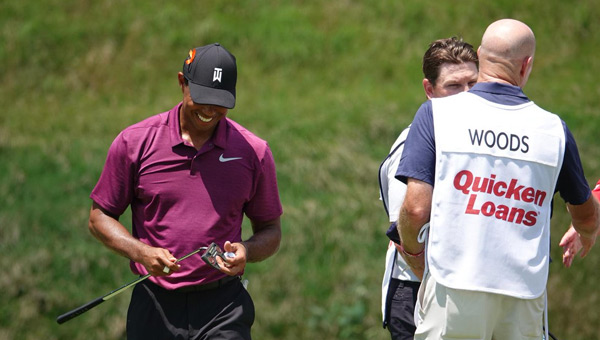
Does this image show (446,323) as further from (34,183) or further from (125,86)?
(125,86)

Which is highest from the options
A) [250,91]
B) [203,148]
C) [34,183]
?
[203,148]

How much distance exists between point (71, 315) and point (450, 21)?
10739 millimetres

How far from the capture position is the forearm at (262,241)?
4400 mm

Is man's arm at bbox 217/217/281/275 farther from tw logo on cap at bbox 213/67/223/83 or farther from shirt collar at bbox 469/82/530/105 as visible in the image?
shirt collar at bbox 469/82/530/105

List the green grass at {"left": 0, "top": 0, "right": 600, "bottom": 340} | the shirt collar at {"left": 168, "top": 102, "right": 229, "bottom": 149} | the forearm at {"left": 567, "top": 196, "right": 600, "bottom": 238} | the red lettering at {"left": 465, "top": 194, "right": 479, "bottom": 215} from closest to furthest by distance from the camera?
the red lettering at {"left": 465, "top": 194, "right": 479, "bottom": 215} < the forearm at {"left": 567, "top": 196, "right": 600, "bottom": 238} < the shirt collar at {"left": 168, "top": 102, "right": 229, "bottom": 149} < the green grass at {"left": 0, "top": 0, "right": 600, "bottom": 340}

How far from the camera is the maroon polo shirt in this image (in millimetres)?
4285

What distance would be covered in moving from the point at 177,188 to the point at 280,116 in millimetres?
7822

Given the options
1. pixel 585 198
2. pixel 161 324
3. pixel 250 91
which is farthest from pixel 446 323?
pixel 250 91

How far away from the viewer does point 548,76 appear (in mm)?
13391

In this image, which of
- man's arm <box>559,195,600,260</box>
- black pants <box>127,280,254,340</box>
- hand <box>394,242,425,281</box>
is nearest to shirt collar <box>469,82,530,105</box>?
man's arm <box>559,195,600,260</box>

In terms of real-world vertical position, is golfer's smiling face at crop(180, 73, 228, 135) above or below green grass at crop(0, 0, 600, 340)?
above

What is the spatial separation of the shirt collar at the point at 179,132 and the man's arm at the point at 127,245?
0.51 m

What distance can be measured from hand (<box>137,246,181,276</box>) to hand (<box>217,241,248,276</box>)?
0.21 m

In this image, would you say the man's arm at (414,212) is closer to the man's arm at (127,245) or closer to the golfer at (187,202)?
the golfer at (187,202)
